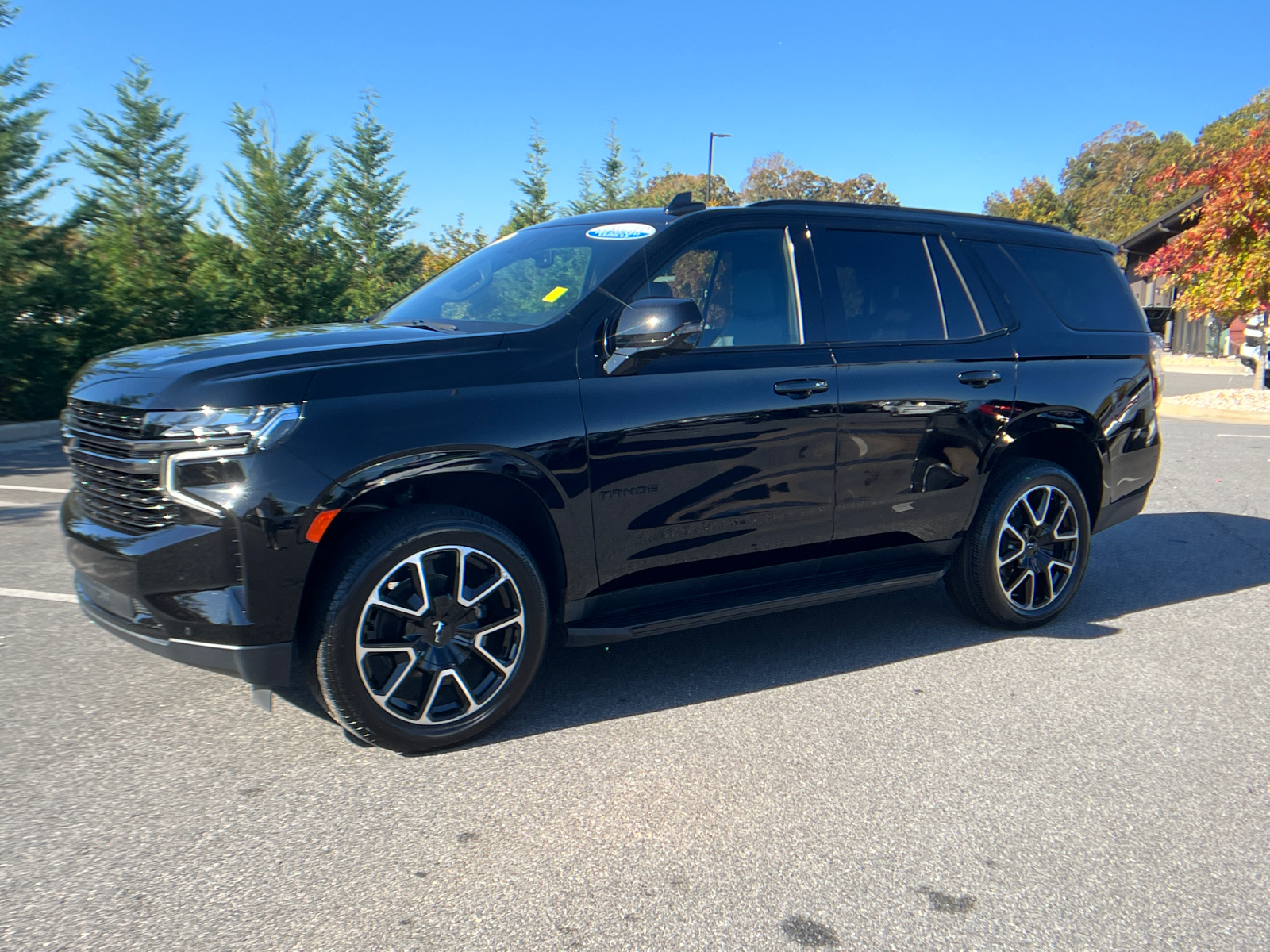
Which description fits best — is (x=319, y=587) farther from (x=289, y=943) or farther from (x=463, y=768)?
(x=289, y=943)

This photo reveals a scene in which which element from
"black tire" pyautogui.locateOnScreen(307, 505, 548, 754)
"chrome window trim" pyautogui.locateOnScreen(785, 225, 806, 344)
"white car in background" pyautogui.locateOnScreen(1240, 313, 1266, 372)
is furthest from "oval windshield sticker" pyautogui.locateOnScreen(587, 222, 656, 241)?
"white car in background" pyautogui.locateOnScreen(1240, 313, 1266, 372)

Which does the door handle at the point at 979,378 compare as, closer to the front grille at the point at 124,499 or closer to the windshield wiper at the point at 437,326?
the windshield wiper at the point at 437,326

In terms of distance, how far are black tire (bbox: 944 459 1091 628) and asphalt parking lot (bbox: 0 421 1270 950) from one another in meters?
0.22

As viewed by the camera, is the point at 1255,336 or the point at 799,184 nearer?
the point at 1255,336

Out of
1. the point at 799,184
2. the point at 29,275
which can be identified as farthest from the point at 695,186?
the point at 29,275

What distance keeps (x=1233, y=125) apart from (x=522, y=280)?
89.2m

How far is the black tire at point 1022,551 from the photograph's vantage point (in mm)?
4734

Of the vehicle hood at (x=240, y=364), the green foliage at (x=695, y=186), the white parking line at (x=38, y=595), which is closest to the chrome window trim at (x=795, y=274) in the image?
the vehicle hood at (x=240, y=364)

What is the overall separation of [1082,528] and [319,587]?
13.0ft

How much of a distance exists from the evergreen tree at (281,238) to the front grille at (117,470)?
1327 centimetres

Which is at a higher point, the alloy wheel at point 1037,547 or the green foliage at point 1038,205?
the green foliage at point 1038,205

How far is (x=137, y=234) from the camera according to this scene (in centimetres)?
1553

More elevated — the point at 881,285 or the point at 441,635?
the point at 881,285

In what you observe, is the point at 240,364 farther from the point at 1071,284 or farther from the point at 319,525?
the point at 1071,284
